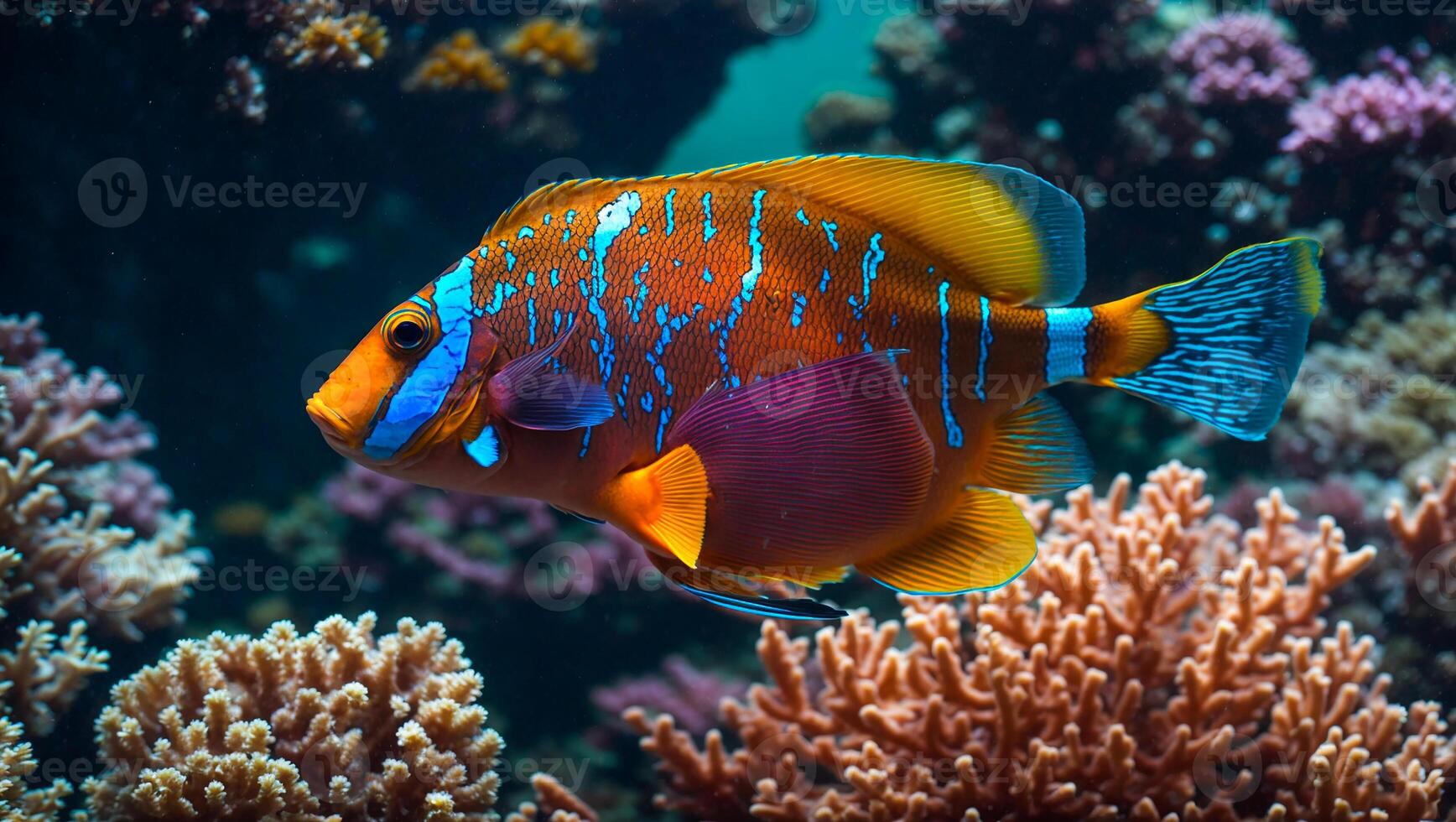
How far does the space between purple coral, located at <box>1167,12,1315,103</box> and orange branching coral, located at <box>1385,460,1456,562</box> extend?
8.65ft

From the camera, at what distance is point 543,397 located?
1.30m

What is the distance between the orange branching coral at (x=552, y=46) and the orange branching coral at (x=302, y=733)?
13.3 ft

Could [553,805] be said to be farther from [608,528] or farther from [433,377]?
[433,377]

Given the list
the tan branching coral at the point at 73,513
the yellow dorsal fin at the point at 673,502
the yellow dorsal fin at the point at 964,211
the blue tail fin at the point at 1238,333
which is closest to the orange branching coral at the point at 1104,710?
the blue tail fin at the point at 1238,333

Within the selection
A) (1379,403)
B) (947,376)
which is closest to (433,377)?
(947,376)

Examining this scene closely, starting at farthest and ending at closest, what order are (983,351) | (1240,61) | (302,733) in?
(1240,61) < (302,733) < (983,351)

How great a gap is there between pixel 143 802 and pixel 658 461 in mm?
1944

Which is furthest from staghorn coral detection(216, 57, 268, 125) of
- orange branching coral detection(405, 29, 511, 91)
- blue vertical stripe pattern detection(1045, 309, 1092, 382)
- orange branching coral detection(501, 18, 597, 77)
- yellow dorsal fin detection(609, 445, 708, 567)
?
blue vertical stripe pattern detection(1045, 309, 1092, 382)

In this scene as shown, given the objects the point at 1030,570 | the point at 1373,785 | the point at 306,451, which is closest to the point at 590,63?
the point at 306,451

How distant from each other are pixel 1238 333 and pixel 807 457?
0.93m

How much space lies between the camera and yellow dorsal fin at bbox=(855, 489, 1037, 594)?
1.54m

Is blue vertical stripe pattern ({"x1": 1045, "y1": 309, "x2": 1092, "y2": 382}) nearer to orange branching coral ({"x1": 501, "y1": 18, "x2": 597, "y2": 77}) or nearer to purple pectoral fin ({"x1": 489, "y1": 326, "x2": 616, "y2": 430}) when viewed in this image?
purple pectoral fin ({"x1": 489, "y1": 326, "x2": 616, "y2": 430})

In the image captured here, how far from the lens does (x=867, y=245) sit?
Answer: 4.89ft

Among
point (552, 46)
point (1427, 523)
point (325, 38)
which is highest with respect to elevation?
point (325, 38)
